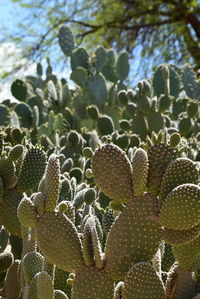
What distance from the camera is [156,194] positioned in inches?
65.1

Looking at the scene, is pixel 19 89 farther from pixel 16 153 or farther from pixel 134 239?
pixel 134 239

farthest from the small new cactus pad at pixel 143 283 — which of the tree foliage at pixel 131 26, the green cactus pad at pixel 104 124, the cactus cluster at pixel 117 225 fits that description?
the tree foliage at pixel 131 26

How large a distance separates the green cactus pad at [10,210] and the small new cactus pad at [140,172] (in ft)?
2.50

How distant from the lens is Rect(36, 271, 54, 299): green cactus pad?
5.71 feet

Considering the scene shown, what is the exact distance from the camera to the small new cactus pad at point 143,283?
1.52m

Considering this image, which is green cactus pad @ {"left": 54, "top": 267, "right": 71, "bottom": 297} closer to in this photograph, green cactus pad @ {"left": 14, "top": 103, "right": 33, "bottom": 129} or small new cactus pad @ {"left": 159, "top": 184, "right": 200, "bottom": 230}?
small new cactus pad @ {"left": 159, "top": 184, "right": 200, "bottom": 230}

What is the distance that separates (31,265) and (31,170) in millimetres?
431

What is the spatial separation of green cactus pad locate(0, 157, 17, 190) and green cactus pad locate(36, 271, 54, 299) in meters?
0.57

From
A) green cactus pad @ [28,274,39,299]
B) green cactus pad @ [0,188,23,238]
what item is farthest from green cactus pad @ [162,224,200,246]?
green cactus pad @ [0,188,23,238]

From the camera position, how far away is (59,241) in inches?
65.3

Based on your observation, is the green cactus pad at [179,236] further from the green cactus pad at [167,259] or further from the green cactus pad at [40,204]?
the green cactus pad at [167,259]

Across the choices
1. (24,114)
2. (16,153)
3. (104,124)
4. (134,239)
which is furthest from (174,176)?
(24,114)

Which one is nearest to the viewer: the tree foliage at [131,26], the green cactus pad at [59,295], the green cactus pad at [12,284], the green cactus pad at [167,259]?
the green cactus pad at [59,295]

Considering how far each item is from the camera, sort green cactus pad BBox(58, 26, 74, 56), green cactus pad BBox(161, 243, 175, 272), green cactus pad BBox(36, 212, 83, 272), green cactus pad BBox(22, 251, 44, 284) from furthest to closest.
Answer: green cactus pad BBox(58, 26, 74, 56) → green cactus pad BBox(161, 243, 175, 272) → green cactus pad BBox(22, 251, 44, 284) → green cactus pad BBox(36, 212, 83, 272)
